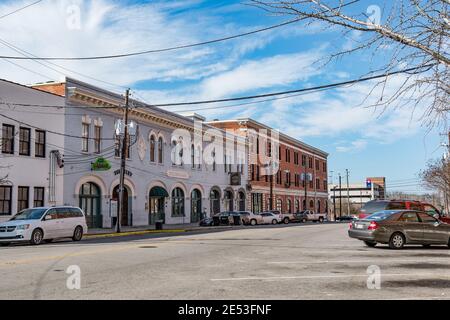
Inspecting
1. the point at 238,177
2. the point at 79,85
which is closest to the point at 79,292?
the point at 79,85

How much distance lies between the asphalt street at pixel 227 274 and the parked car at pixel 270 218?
33952 mm

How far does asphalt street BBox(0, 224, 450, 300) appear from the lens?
28.9 feet

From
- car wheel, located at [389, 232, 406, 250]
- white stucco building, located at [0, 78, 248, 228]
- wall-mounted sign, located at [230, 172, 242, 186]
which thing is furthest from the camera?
wall-mounted sign, located at [230, 172, 242, 186]

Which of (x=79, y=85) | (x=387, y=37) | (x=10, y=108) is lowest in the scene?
(x=387, y=37)

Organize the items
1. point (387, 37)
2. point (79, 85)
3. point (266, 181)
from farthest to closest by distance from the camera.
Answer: point (266, 181) → point (79, 85) → point (387, 37)

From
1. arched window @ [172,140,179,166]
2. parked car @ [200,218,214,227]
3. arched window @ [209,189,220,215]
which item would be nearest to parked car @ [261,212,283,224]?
arched window @ [209,189,220,215]

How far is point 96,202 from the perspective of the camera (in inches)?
1385

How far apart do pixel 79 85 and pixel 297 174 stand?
5067 centimetres

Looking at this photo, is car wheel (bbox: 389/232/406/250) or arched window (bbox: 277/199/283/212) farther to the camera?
arched window (bbox: 277/199/283/212)

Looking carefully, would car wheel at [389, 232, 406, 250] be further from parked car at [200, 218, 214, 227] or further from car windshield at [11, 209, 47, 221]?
parked car at [200, 218, 214, 227]

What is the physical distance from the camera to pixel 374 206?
79.8 ft

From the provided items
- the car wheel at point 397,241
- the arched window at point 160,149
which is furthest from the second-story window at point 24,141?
the car wheel at point 397,241

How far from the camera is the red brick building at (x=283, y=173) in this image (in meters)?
63.4
